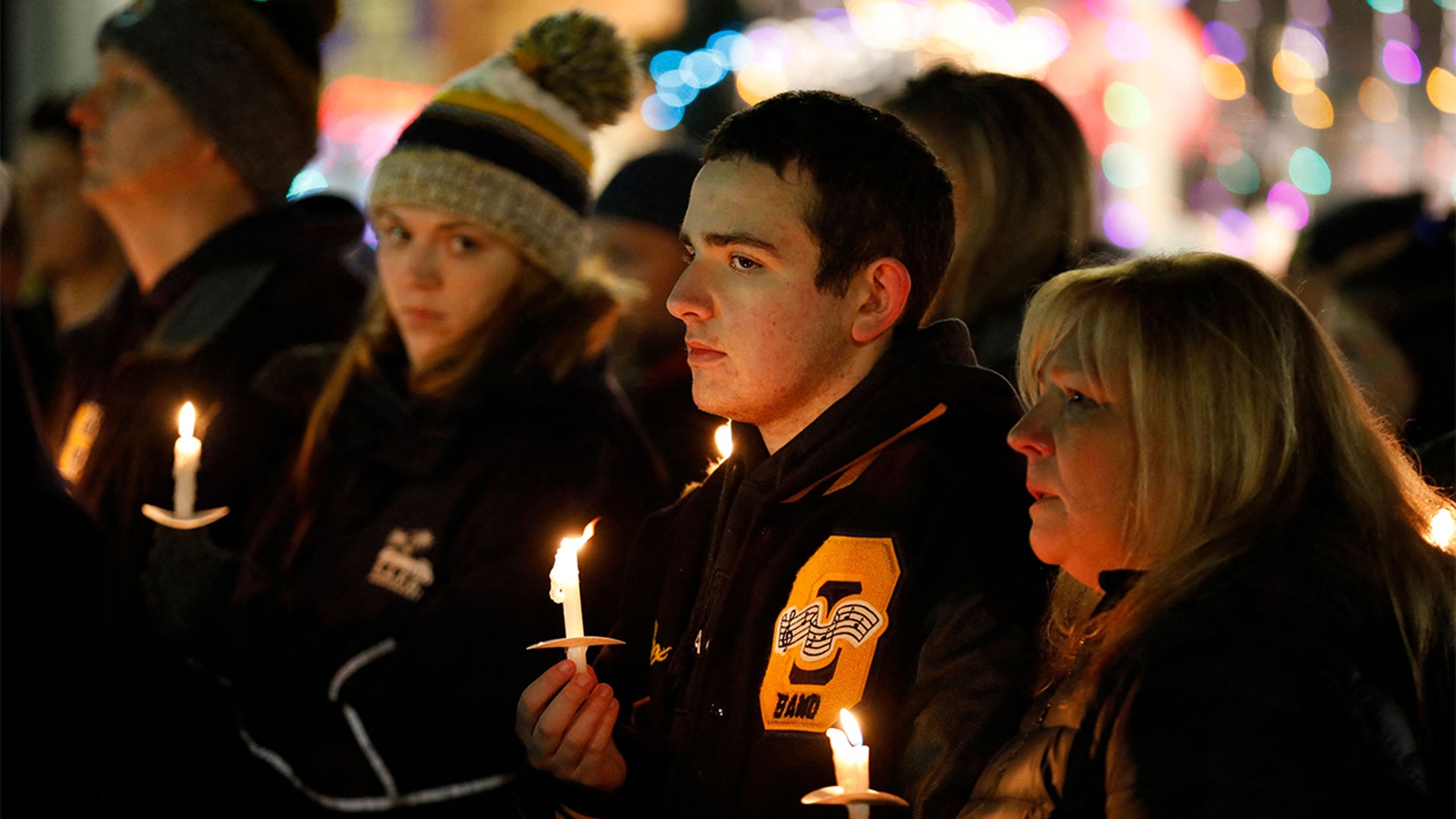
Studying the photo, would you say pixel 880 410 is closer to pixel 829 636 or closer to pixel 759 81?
pixel 829 636

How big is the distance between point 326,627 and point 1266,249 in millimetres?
14546

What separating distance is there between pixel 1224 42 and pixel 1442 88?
3.08m

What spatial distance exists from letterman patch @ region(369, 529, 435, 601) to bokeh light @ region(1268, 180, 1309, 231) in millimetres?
14160

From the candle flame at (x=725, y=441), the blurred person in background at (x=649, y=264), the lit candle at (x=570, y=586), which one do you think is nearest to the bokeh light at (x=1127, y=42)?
the blurred person in background at (x=649, y=264)

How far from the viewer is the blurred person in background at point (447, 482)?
3.16 m

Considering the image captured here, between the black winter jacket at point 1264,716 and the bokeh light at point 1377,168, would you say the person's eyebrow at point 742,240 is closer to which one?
the black winter jacket at point 1264,716

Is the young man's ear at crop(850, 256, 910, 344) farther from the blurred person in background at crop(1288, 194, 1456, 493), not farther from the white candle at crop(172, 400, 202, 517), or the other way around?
the blurred person in background at crop(1288, 194, 1456, 493)

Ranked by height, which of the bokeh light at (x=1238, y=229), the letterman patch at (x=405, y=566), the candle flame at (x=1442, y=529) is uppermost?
the candle flame at (x=1442, y=529)

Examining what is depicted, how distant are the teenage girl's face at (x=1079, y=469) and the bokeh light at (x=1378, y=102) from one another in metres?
15.2

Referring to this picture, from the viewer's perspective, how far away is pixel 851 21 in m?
13.2

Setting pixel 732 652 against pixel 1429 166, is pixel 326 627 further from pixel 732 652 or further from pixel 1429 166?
pixel 1429 166

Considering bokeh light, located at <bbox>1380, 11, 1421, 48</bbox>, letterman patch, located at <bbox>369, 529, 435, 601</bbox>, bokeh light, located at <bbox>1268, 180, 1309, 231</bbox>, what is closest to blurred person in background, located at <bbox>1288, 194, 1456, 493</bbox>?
letterman patch, located at <bbox>369, 529, 435, 601</bbox>

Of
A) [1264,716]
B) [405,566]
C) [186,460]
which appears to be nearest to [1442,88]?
[405,566]

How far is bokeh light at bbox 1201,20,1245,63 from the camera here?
1482 centimetres
